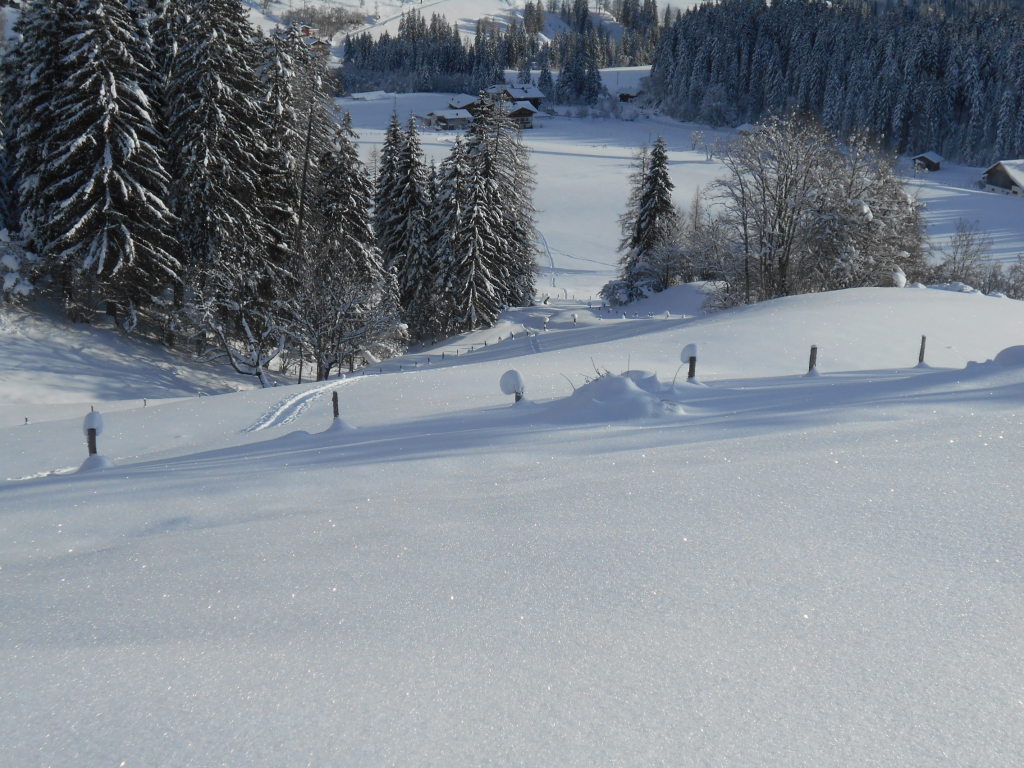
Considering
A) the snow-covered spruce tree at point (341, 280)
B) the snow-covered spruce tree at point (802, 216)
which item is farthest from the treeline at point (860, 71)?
the snow-covered spruce tree at point (341, 280)

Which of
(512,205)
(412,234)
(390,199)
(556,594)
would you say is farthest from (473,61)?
(556,594)

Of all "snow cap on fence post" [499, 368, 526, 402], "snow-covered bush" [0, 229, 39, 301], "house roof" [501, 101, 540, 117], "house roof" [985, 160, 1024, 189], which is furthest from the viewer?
"house roof" [501, 101, 540, 117]

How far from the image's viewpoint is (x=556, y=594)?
3594 millimetres

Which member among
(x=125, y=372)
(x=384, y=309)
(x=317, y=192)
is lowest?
(x=125, y=372)

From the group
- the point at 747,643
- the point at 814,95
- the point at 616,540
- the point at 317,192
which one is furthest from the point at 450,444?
→ the point at 814,95

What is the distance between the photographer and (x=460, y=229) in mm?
36750

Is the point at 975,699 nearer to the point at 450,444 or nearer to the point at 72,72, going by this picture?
the point at 450,444

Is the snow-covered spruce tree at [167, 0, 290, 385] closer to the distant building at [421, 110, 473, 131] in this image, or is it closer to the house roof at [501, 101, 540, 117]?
the distant building at [421, 110, 473, 131]

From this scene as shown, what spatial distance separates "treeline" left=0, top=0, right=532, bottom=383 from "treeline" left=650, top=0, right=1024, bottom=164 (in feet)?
224

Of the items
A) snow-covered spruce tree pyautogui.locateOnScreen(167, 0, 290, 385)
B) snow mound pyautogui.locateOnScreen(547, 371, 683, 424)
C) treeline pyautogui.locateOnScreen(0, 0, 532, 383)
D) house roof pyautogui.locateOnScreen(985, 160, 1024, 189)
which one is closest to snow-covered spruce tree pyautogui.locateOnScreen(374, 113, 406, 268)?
treeline pyautogui.locateOnScreen(0, 0, 532, 383)

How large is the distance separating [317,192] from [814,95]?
120 meters

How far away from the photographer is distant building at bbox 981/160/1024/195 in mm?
76562

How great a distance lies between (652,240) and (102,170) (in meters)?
32.7

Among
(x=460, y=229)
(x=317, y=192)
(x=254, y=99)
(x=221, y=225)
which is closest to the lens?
(x=221, y=225)
